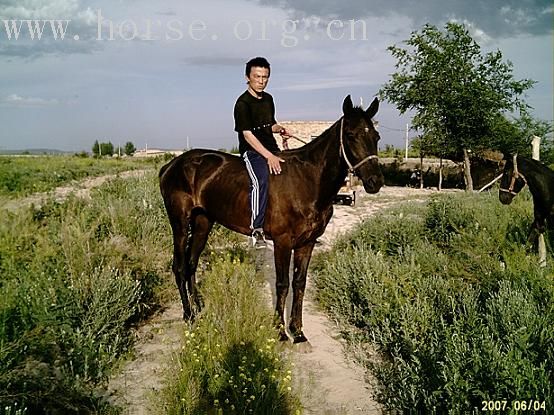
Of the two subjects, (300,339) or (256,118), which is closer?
(300,339)

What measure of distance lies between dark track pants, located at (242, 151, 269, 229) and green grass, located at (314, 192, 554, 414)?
150 centimetres

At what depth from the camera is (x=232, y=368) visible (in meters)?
3.55

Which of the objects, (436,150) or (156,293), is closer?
(156,293)

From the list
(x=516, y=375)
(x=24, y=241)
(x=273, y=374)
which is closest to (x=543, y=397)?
(x=516, y=375)

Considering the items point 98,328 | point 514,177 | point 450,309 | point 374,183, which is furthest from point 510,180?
point 98,328

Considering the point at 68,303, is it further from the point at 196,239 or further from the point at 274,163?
the point at 274,163

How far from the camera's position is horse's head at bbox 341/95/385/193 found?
3.98m

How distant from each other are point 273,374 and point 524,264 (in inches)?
127

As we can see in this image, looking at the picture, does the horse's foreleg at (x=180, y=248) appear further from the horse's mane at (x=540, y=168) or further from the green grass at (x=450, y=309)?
the horse's mane at (x=540, y=168)

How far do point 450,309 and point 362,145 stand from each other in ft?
6.32

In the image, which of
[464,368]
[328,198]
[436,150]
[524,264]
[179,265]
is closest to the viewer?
[464,368]

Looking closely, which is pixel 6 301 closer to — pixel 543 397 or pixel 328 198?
pixel 328 198

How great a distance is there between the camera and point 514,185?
6.33 m

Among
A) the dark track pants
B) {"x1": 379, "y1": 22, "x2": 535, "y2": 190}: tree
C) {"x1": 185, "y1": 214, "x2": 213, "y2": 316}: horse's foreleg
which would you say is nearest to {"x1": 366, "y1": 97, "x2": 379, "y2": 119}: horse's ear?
the dark track pants
